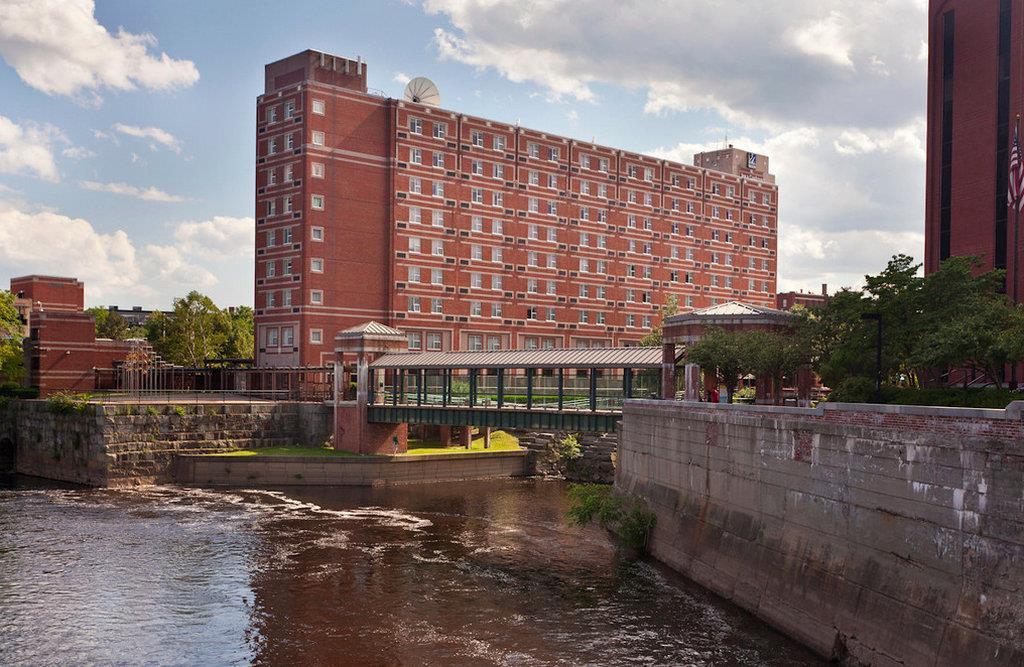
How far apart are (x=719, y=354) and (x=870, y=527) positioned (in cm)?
2011

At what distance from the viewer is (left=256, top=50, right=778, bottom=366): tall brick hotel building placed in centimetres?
8162

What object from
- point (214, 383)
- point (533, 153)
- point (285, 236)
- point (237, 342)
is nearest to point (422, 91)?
point (533, 153)

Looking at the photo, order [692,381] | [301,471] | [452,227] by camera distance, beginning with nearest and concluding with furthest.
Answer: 1. [692,381]
2. [301,471]
3. [452,227]

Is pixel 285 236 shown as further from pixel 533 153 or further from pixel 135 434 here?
pixel 135 434

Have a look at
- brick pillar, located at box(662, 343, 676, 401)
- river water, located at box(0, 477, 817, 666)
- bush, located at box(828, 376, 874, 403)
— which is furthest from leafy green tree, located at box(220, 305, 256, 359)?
bush, located at box(828, 376, 874, 403)

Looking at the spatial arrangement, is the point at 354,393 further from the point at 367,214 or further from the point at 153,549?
the point at 153,549

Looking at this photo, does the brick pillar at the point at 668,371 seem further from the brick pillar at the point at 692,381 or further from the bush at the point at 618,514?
the bush at the point at 618,514

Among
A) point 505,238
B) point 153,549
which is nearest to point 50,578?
point 153,549

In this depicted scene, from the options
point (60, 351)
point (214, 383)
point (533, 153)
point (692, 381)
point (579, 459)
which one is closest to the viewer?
point (692, 381)

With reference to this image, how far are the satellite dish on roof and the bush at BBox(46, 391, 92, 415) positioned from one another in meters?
44.5

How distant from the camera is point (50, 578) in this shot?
3247cm

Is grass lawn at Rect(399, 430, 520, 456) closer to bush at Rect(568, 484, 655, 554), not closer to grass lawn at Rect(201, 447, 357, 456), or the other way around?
grass lawn at Rect(201, 447, 357, 456)

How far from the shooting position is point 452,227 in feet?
295

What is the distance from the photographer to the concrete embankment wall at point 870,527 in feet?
61.5
